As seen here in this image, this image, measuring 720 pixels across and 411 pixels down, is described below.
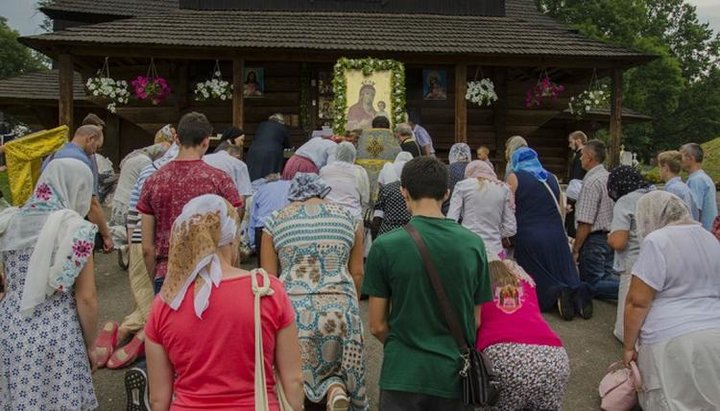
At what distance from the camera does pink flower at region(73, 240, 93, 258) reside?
3.70 m

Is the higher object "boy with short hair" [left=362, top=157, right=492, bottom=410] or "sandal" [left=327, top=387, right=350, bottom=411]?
"boy with short hair" [left=362, top=157, right=492, bottom=410]

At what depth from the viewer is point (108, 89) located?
549 inches

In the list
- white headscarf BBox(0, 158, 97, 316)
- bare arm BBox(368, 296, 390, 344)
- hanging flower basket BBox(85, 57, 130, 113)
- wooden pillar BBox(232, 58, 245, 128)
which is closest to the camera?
bare arm BBox(368, 296, 390, 344)

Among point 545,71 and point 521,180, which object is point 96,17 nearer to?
point 545,71

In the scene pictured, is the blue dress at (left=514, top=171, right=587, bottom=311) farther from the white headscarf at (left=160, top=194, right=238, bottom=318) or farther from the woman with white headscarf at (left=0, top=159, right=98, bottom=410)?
the white headscarf at (left=160, top=194, right=238, bottom=318)

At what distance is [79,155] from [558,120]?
15607 mm

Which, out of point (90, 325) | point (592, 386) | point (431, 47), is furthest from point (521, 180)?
point (431, 47)

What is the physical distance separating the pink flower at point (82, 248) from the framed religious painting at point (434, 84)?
502 inches

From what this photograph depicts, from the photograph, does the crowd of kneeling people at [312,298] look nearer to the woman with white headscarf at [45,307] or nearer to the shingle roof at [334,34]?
the woman with white headscarf at [45,307]

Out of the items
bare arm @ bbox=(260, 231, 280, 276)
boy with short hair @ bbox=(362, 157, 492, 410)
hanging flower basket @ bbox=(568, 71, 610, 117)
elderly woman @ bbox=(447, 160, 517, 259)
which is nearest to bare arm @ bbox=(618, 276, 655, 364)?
boy with short hair @ bbox=(362, 157, 492, 410)

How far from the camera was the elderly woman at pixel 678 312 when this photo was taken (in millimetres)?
4145

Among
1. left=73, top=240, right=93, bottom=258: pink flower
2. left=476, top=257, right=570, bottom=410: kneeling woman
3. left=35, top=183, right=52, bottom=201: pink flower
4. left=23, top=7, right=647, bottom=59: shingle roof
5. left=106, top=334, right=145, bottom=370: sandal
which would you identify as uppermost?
left=23, top=7, right=647, bottom=59: shingle roof

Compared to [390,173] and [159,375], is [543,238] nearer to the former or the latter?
[390,173]

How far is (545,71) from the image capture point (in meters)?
15.3
